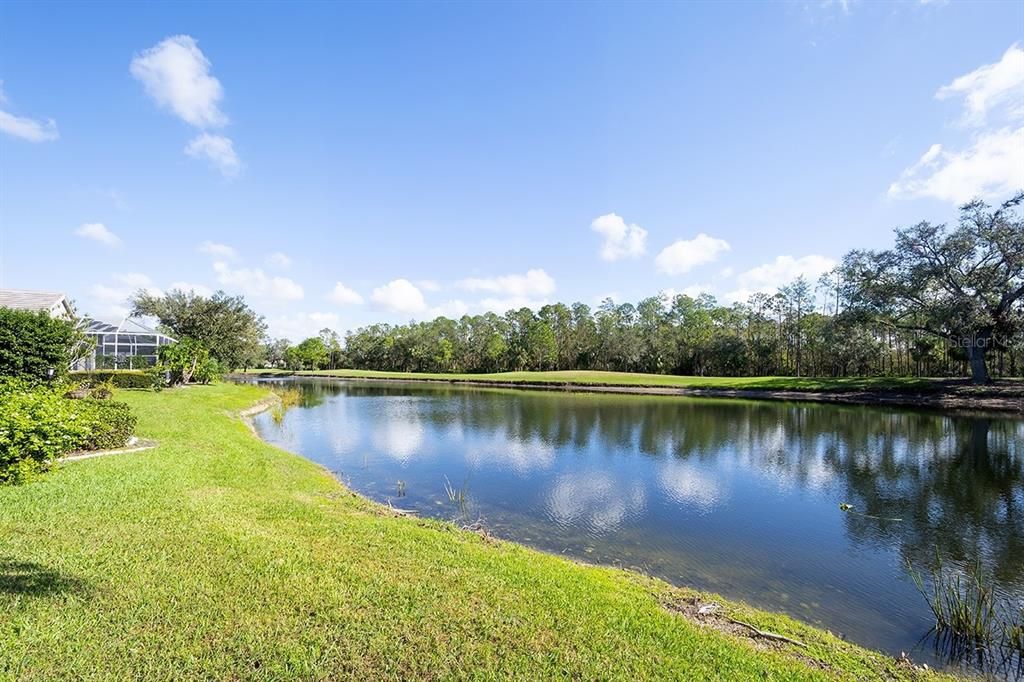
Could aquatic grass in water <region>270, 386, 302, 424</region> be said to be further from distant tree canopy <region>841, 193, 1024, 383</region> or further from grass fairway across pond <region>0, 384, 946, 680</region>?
distant tree canopy <region>841, 193, 1024, 383</region>

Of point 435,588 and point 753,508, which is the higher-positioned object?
point 435,588

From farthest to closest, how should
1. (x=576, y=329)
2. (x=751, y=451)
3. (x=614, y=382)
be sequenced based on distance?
(x=576, y=329) < (x=614, y=382) < (x=751, y=451)

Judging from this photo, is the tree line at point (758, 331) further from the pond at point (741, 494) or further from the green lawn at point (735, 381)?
the pond at point (741, 494)

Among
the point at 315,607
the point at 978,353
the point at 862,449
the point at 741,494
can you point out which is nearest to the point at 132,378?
the point at 315,607

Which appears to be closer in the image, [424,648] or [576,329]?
[424,648]

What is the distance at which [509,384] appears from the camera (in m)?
63.9

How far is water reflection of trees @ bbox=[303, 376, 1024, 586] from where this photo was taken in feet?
34.7

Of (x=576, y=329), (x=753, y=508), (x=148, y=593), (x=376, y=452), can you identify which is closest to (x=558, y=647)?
(x=148, y=593)

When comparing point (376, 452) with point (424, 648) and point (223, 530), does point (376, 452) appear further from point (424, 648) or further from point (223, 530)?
point (424, 648)

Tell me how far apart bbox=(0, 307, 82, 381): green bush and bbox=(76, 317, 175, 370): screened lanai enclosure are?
17606mm

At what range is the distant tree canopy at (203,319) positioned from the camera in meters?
41.4

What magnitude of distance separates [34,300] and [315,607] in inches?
1479

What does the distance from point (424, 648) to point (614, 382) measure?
55761mm

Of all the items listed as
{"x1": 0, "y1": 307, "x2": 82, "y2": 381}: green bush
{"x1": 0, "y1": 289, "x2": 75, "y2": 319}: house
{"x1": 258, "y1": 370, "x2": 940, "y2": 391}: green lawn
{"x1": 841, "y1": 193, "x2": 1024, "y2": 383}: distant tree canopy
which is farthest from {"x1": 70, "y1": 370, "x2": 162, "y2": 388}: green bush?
{"x1": 841, "y1": 193, "x2": 1024, "y2": 383}: distant tree canopy
